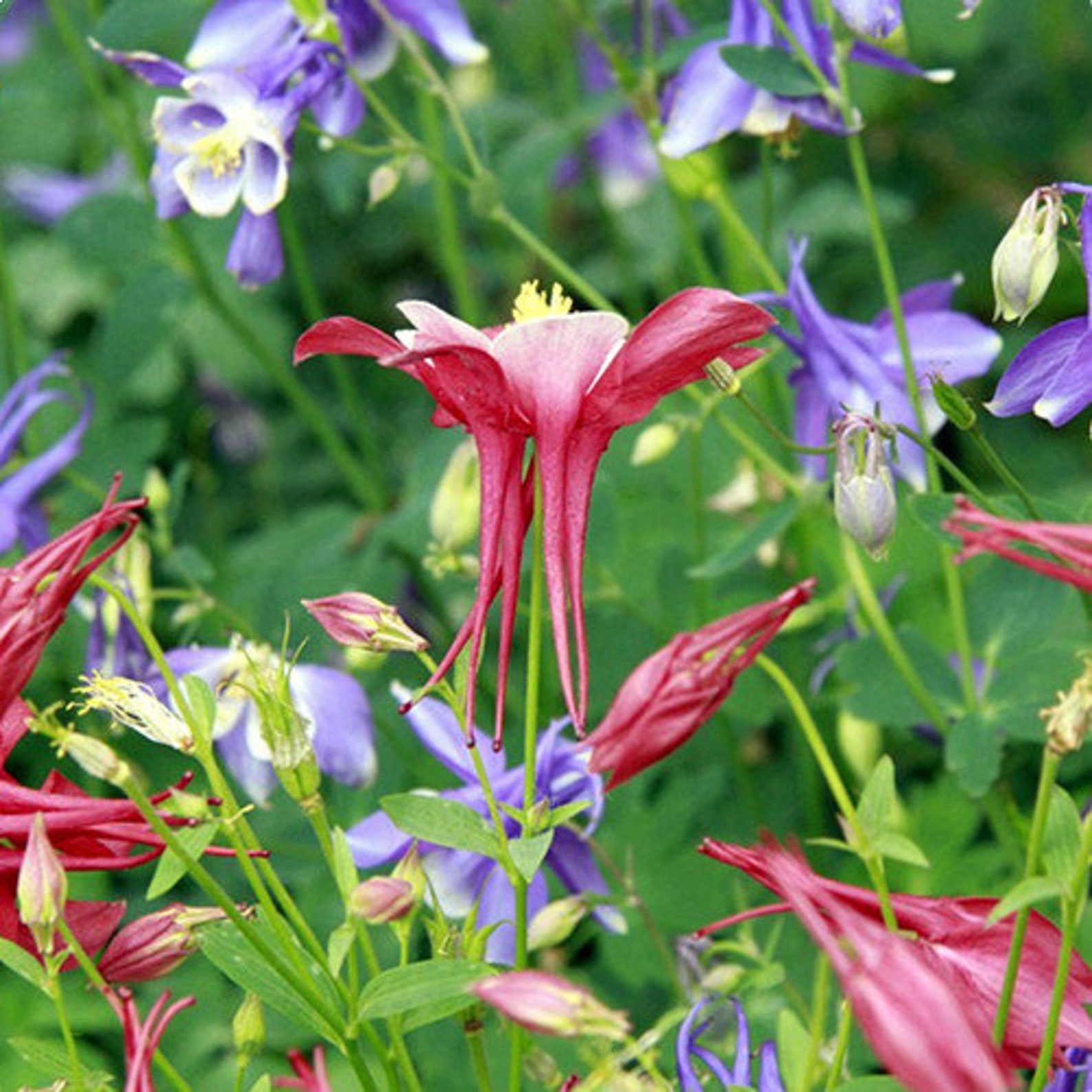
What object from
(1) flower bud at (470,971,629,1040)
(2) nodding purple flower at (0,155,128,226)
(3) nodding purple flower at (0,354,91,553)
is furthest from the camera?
(2) nodding purple flower at (0,155,128,226)

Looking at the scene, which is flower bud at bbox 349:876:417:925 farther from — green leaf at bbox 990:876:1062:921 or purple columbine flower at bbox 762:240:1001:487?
purple columbine flower at bbox 762:240:1001:487

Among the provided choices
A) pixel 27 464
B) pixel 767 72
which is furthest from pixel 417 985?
pixel 27 464

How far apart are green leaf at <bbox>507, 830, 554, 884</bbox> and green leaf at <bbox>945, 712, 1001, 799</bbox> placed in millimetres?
425

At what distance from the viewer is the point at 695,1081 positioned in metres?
0.87

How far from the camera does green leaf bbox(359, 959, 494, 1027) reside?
796mm

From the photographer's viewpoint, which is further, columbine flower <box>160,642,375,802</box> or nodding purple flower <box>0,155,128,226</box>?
nodding purple flower <box>0,155,128,226</box>

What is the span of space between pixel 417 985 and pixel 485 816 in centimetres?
27

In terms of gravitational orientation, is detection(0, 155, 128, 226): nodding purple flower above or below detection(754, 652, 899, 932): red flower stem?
below

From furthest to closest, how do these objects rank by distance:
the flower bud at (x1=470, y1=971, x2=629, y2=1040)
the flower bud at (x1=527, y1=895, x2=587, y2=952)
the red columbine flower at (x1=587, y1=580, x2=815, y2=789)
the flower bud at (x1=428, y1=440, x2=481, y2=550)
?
1. the flower bud at (x1=428, y1=440, x2=481, y2=550)
2. the flower bud at (x1=527, y1=895, x2=587, y2=952)
3. the red columbine flower at (x1=587, y1=580, x2=815, y2=789)
4. the flower bud at (x1=470, y1=971, x2=629, y2=1040)

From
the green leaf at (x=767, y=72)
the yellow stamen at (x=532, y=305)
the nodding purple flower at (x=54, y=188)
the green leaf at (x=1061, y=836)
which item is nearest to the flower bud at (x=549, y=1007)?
the green leaf at (x=1061, y=836)

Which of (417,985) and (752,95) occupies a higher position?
(752,95)

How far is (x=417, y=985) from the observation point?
806 millimetres

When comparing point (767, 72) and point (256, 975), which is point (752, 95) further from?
point (256, 975)

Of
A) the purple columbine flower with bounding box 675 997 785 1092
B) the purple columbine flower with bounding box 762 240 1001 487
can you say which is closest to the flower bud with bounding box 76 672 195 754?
the purple columbine flower with bounding box 675 997 785 1092
